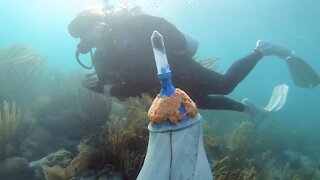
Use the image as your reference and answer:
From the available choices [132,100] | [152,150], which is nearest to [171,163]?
[152,150]

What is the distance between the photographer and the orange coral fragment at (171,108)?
2561 mm

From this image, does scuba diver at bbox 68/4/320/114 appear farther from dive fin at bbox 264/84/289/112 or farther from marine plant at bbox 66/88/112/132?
dive fin at bbox 264/84/289/112

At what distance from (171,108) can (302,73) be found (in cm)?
592

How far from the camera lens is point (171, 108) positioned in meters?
Answer: 2.59

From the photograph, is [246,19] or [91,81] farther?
[246,19]

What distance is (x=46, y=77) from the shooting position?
39.7ft

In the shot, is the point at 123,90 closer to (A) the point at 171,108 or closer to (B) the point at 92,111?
(A) the point at 171,108

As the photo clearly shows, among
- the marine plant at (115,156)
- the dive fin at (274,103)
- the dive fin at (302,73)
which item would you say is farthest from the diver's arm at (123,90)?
the dive fin at (302,73)

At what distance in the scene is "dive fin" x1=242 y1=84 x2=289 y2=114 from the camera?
684cm

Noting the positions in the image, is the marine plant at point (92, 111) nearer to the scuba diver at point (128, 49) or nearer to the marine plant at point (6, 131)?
the marine plant at point (6, 131)

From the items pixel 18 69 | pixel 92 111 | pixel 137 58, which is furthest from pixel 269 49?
pixel 18 69

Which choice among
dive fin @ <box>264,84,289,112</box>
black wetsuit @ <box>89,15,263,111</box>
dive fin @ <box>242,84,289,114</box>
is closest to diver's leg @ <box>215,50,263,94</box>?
dive fin @ <box>242,84,289,114</box>

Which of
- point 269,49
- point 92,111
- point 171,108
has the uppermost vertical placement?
point 171,108

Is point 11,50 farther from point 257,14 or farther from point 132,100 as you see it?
point 257,14
